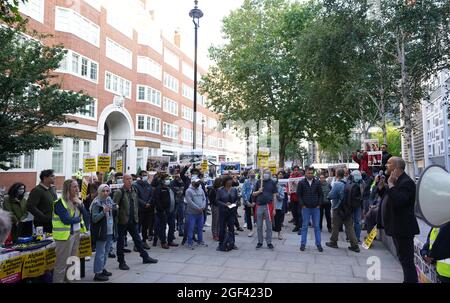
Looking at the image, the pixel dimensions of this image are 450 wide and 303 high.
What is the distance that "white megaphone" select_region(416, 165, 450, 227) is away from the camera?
11.8ft

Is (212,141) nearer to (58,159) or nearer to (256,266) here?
(58,159)

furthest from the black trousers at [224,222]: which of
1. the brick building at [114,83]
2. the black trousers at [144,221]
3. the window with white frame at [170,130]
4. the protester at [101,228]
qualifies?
the window with white frame at [170,130]

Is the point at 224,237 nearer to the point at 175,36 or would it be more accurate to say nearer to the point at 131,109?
the point at 131,109

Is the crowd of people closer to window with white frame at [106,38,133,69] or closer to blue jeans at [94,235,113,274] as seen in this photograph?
blue jeans at [94,235,113,274]

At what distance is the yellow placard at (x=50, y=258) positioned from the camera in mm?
5184

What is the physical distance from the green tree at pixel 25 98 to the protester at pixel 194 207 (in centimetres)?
618

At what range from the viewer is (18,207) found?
6949mm

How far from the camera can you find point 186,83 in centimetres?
5172

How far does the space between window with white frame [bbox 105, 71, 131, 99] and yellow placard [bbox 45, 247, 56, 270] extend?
2745cm

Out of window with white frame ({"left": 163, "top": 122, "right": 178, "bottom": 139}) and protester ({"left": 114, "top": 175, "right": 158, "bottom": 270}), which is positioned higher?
window with white frame ({"left": 163, "top": 122, "right": 178, "bottom": 139})

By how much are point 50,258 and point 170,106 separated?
40.9 m

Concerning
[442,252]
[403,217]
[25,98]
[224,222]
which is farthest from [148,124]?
[442,252]

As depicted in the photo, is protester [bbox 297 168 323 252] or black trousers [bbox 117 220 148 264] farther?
protester [bbox 297 168 323 252]

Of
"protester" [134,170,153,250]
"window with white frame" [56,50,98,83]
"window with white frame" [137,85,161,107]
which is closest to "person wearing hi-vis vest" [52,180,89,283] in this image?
"protester" [134,170,153,250]
